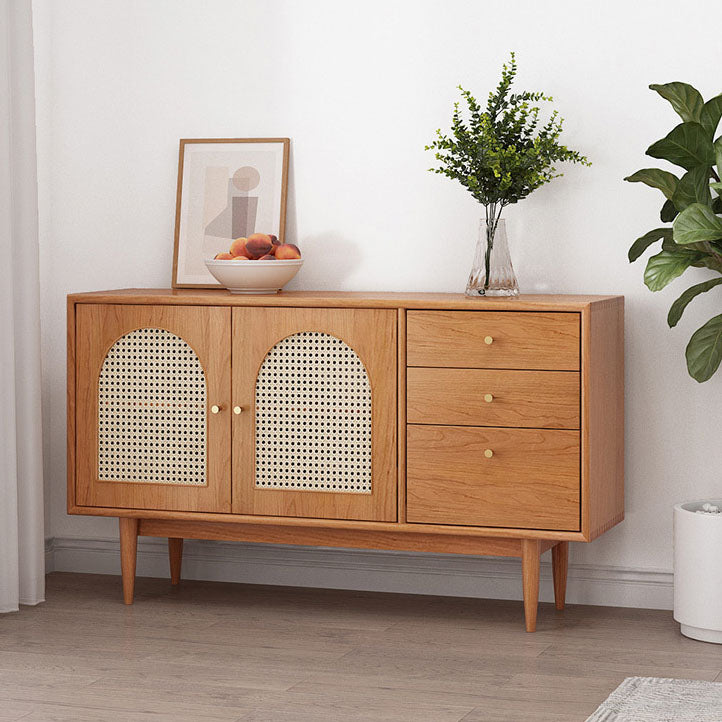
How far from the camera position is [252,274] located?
10.9ft

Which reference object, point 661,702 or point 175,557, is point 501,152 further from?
point 175,557

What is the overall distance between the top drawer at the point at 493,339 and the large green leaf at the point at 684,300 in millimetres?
313

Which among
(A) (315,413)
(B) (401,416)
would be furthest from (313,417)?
(B) (401,416)

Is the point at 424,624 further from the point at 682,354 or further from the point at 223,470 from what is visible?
the point at 682,354

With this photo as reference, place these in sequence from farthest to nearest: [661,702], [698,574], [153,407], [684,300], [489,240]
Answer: [153,407] < [489,240] < [684,300] < [698,574] < [661,702]

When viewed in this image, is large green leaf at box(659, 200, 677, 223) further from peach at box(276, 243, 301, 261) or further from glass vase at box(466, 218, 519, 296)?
peach at box(276, 243, 301, 261)

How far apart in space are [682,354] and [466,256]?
653 millimetres

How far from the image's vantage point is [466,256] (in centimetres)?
349

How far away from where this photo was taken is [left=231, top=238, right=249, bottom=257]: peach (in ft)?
11.1

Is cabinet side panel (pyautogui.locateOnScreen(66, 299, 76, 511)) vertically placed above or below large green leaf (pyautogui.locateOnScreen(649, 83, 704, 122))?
below

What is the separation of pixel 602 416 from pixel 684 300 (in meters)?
0.36

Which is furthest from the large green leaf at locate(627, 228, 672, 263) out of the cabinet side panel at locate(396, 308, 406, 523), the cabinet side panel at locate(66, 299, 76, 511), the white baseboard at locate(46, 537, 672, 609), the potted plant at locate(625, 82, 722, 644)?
the cabinet side panel at locate(66, 299, 76, 511)

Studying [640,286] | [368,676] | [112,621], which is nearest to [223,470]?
[112,621]

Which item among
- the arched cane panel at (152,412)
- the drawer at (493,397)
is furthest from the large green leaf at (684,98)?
the arched cane panel at (152,412)
